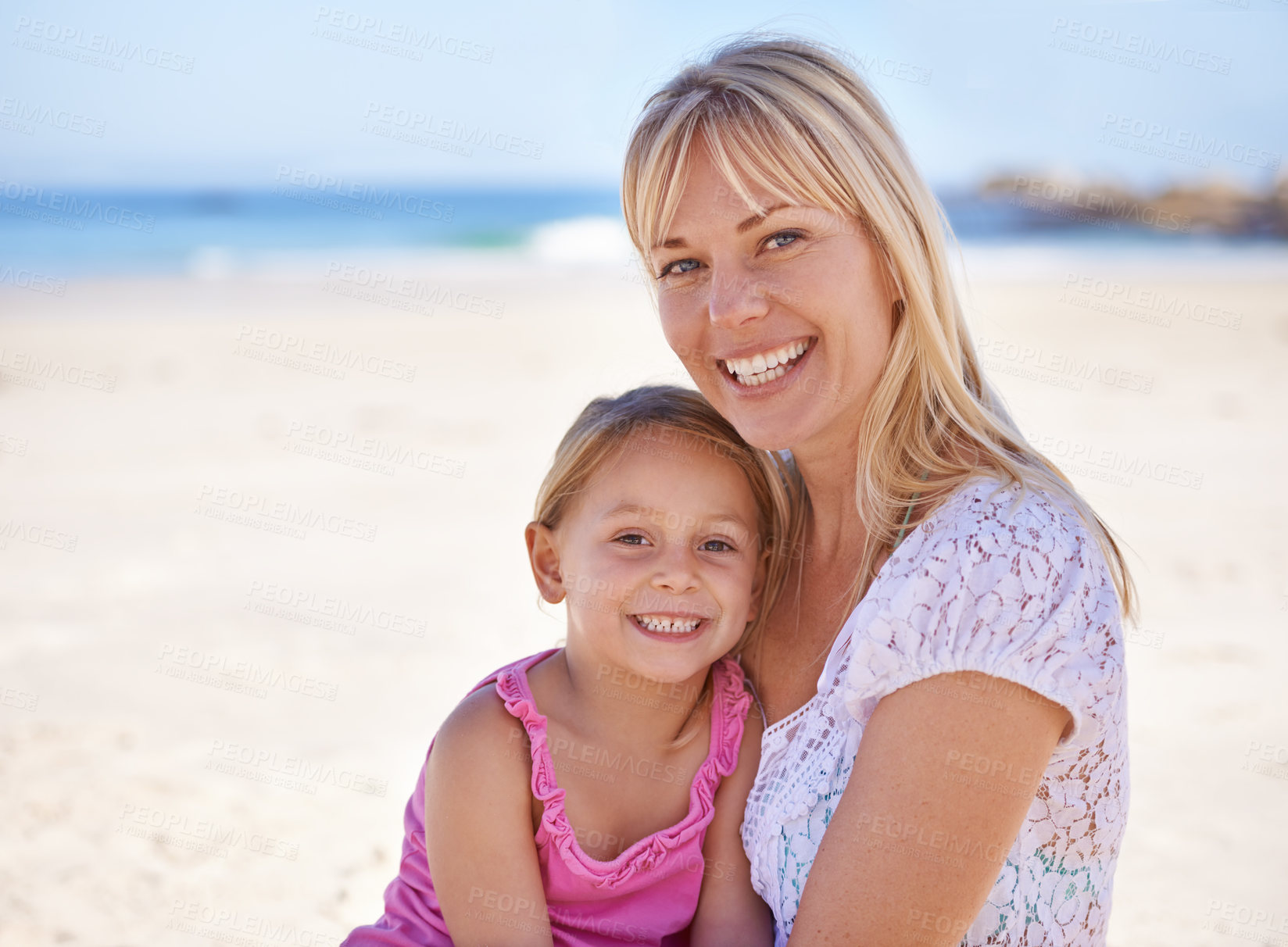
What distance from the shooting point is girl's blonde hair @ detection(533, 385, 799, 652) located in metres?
2.65

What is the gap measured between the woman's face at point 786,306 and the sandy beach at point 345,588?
0.89 meters

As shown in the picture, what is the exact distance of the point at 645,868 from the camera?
2.37 meters

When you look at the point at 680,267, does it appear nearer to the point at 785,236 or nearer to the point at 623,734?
the point at 785,236

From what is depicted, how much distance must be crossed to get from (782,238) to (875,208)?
20cm

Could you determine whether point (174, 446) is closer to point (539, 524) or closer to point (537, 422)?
point (537, 422)

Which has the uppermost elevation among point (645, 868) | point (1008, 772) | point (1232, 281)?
point (1232, 281)

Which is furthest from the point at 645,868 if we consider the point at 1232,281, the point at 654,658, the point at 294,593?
the point at 1232,281

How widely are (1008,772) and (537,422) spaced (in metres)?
8.09

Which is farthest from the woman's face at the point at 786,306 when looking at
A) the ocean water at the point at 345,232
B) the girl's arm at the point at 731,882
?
the ocean water at the point at 345,232

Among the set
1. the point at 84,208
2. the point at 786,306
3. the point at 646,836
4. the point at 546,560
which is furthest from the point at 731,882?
the point at 84,208

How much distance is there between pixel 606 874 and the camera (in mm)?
2342

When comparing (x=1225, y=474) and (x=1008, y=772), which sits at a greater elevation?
(x=1225, y=474)

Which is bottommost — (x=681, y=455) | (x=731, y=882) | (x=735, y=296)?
(x=731, y=882)

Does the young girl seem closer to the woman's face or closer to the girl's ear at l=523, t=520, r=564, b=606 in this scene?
the girl's ear at l=523, t=520, r=564, b=606
